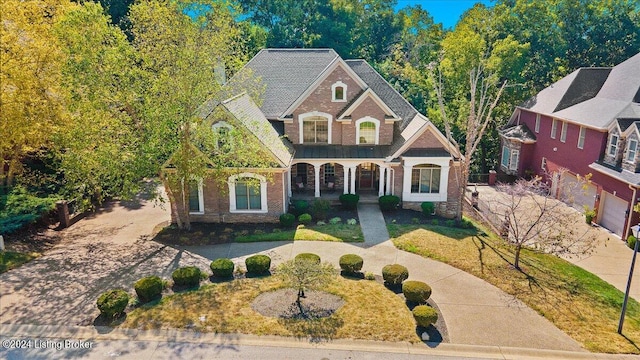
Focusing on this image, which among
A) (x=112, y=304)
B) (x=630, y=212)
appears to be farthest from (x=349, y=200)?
(x=630, y=212)

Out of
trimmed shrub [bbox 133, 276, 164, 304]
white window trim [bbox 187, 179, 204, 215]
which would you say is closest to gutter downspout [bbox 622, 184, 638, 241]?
white window trim [bbox 187, 179, 204, 215]

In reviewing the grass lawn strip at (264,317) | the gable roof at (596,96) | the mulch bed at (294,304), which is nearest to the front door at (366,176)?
the grass lawn strip at (264,317)

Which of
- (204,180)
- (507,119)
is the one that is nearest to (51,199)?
(204,180)

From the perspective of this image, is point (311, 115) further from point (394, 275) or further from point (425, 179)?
point (394, 275)

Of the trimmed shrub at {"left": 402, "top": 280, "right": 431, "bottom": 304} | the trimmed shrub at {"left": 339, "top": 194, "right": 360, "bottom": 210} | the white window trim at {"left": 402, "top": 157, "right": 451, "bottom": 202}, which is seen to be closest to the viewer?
the trimmed shrub at {"left": 402, "top": 280, "right": 431, "bottom": 304}

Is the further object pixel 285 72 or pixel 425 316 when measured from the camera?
pixel 285 72

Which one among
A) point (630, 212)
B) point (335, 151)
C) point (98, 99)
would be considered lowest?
point (630, 212)

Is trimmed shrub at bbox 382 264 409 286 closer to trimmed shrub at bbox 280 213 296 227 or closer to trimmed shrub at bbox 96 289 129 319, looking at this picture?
trimmed shrub at bbox 280 213 296 227
